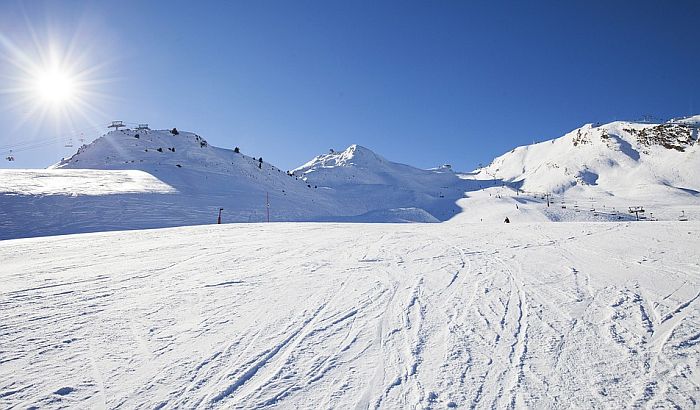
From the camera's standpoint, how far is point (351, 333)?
394 cm

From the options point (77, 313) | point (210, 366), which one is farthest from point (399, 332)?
point (77, 313)

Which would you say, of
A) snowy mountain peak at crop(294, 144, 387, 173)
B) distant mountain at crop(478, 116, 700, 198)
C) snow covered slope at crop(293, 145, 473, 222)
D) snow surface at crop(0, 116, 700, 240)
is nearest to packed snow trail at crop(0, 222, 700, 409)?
snow surface at crop(0, 116, 700, 240)

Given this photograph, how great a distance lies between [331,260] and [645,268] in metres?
6.31

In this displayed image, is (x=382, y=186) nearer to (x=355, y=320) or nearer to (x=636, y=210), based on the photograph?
(x=636, y=210)

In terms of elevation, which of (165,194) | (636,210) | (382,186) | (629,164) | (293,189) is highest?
(629,164)

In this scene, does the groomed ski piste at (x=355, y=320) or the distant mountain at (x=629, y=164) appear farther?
the distant mountain at (x=629, y=164)

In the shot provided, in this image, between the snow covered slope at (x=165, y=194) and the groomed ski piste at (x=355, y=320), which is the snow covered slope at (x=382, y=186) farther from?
the groomed ski piste at (x=355, y=320)

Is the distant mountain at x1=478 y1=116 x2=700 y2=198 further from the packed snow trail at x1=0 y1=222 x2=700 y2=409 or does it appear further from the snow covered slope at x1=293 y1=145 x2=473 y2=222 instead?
the packed snow trail at x1=0 y1=222 x2=700 y2=409

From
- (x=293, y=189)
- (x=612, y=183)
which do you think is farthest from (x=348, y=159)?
(x=612, y=183)

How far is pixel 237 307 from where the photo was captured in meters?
4.77

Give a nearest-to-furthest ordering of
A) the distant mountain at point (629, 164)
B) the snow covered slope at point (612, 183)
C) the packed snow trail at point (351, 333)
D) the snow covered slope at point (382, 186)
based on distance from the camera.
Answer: the packed snow trail at point (351, 333) → the snow covered slope at point (612, 183) → the snow covered slope at point (382, 186) → the distant mountain at point (629, 164)

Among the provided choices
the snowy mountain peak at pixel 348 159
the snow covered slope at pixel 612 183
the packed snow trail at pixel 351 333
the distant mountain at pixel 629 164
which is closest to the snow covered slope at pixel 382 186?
the snowy mountain peak at pixel 348 159

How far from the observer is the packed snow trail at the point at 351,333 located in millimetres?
2771

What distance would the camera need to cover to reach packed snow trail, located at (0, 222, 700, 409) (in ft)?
9.09
